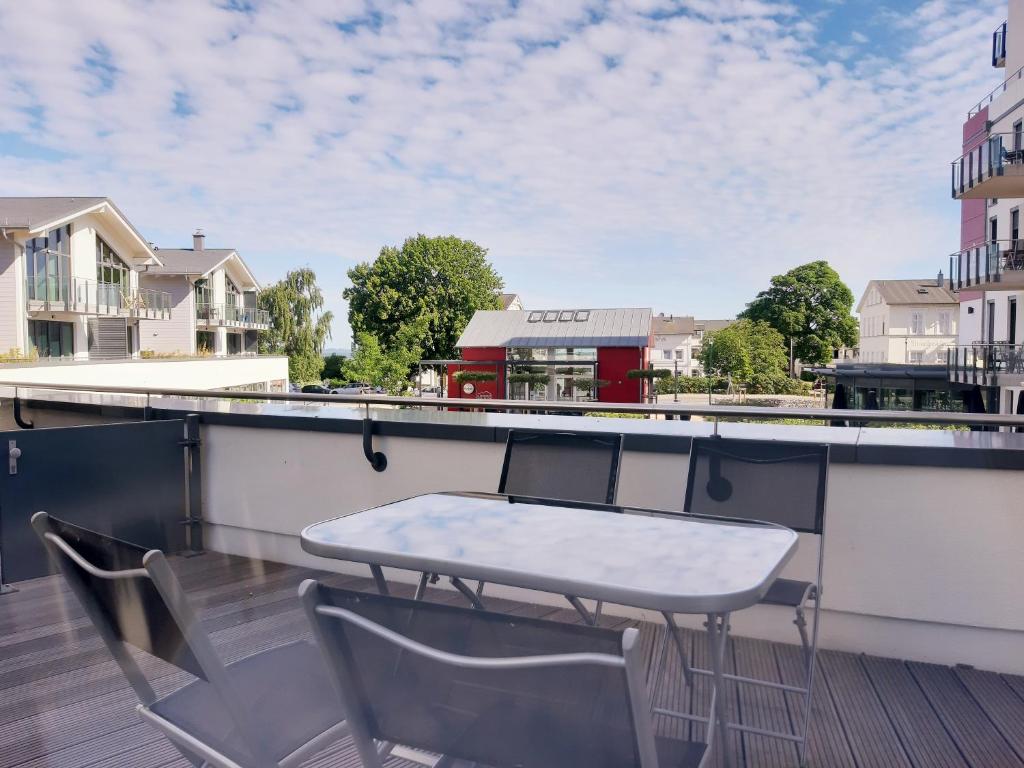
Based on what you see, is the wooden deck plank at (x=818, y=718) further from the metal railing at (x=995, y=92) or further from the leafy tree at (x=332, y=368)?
the leafy tree at (x=332, y=368)

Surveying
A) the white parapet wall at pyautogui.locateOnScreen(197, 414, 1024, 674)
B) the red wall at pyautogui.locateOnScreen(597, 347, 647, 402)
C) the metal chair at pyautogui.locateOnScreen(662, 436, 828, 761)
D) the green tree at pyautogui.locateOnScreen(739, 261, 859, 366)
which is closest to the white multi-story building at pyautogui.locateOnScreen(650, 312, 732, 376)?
the green tree at pyautogui.locateOnScreen(739, 261, 859, 366)

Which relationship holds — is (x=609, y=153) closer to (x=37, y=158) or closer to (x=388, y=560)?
(x=37, y=158)

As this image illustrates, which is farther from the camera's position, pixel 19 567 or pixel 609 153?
pixel 609 153

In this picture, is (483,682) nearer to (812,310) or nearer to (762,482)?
(762,482)

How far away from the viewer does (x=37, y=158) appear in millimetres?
60906

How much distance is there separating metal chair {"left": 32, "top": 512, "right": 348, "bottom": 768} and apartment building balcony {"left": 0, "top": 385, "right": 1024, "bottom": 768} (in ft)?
1.88

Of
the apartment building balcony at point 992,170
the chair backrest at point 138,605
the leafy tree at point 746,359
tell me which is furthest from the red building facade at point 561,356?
the chair backrest at point 138,605

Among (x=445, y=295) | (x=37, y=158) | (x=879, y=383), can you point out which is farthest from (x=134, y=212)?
(x=879, y=383)

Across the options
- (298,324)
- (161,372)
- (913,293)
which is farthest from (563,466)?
(913,293)

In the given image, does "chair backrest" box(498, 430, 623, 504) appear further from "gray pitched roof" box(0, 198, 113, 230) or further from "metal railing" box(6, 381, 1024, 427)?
"gray pitched roof" box(0, 198, 113, 230)

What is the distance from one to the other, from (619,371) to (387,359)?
1409 cm

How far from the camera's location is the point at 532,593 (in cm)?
367

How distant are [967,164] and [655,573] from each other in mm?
21823

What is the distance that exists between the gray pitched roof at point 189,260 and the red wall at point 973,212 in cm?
3166
